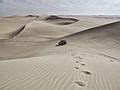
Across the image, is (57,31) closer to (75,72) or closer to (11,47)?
(11,47)

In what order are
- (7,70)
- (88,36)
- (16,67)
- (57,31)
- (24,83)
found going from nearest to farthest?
(24,83), (7,70), (16,67), (88,36), (57,31)

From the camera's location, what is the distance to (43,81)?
3.16m

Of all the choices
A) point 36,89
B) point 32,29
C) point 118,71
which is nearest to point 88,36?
point 32,29

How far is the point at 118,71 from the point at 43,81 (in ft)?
6.42

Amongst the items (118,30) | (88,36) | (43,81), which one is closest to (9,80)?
(43,81)

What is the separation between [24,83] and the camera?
3.00 meters

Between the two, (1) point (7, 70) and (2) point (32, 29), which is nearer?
(1) point (7, 70)

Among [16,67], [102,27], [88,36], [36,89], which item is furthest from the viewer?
[102,27]

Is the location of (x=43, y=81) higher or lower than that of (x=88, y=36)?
lower

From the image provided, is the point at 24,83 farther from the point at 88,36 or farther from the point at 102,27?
the point at 102,27

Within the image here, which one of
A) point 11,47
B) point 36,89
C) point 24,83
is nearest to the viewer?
point 36,89

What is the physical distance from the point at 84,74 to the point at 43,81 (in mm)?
1043

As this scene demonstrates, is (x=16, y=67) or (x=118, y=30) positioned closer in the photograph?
(x=16, y=67)

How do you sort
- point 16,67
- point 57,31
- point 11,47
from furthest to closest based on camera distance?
point 57,31 → point 11,47 → point 16,67
